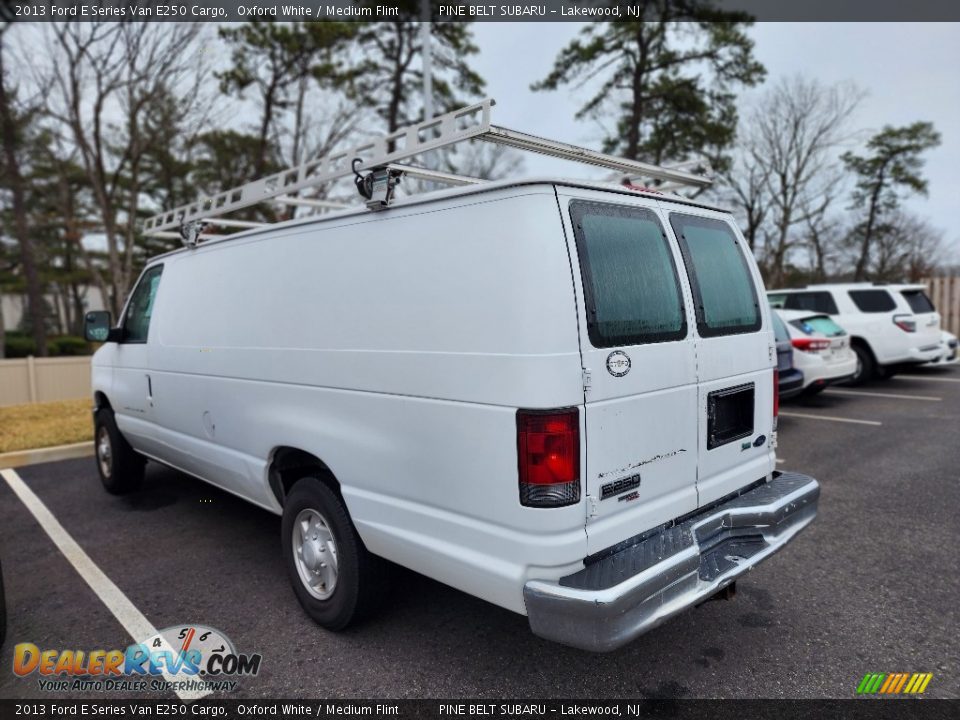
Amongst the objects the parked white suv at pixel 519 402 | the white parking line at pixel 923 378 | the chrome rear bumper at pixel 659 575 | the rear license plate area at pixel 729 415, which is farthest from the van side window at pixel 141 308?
the white parking line at pixel 923 378

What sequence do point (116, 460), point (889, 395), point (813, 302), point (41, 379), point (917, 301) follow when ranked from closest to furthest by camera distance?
point (116, 460) → point (889, 395) → point (917, 301) → point (813, 302) → point (41, 379)

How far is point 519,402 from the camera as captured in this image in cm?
225

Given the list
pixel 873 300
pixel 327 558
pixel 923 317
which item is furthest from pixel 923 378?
pixel 327 558

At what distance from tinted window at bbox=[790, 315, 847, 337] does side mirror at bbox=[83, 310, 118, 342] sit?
8.45 metres

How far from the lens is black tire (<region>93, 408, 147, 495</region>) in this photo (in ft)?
18.0

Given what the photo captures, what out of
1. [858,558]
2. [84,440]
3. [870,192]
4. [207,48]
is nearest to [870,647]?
[858,558]

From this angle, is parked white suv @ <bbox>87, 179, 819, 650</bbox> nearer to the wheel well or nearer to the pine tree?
the wheel well

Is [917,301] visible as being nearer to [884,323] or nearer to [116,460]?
[884,323]

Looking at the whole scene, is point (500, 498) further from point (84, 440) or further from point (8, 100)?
point (8, 100)

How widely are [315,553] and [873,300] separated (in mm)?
11193

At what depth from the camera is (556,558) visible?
2264 mm

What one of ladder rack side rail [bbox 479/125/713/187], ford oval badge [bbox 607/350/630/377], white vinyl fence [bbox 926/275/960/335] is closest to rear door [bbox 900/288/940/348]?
Answer: ladder rack side rail [bbox 479/125/713/187]

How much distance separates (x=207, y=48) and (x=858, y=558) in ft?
46.1

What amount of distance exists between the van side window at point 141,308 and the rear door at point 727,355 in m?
4.11
